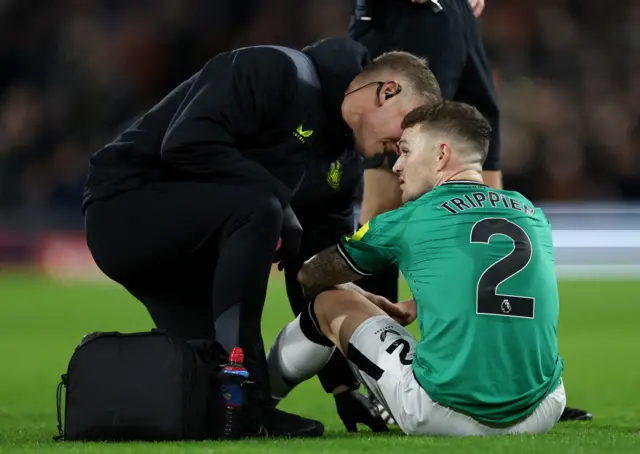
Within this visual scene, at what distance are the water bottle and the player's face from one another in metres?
0.74

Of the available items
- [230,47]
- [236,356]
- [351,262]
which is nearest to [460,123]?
[351,262]

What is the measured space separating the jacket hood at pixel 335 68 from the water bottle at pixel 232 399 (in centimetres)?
101

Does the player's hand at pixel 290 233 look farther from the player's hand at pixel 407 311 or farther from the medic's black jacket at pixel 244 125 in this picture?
the player's hand at pixel 407 311

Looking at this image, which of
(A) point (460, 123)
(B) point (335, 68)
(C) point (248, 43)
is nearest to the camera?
(A) point (460, 123)

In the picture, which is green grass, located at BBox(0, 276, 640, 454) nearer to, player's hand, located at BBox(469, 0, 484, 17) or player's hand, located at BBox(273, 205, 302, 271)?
player's hand, located at BBox(273, 205, 302, 271)

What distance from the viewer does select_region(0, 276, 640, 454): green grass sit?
3619mm

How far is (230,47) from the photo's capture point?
1441 cm

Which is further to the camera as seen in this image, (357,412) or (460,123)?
(357,412)

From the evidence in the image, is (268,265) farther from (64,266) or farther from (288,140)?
(64,266)

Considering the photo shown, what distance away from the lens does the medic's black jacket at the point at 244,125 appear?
13.6ft

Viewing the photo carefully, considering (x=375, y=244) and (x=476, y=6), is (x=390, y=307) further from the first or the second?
(x=476, y=6)

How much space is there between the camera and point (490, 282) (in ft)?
12.3

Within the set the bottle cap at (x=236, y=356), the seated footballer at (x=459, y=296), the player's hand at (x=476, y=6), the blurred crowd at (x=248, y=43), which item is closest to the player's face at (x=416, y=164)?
the seated footballer at (x=459, y=296)

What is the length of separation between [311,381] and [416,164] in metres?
2.79
